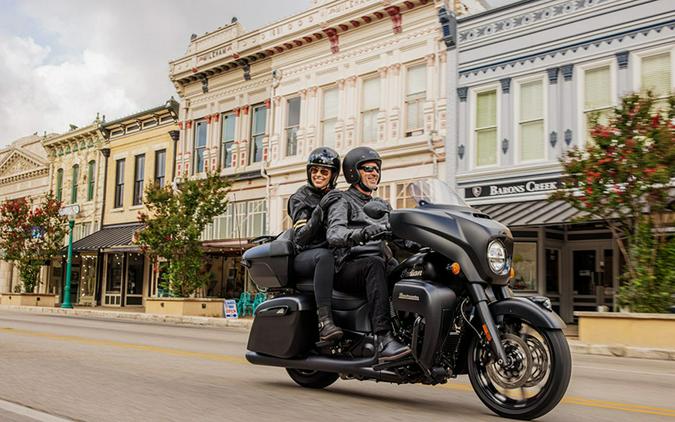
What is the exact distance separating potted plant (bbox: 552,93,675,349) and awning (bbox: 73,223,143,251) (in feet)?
69.9

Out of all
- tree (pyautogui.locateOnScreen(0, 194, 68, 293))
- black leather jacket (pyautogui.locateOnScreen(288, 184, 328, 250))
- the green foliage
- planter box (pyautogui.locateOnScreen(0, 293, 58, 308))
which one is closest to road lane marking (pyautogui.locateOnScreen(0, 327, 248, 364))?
black leather jacket (pyautogui.locateOnScreen(288, 184, 328, 250))

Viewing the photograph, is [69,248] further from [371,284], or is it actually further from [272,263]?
[371,284]

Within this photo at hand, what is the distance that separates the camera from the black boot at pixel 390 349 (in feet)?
15.5

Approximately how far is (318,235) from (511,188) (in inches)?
574

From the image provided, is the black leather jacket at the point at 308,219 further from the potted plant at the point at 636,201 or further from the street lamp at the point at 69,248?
the street lamp at the point at 69,248

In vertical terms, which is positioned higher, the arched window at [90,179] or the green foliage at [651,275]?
the arched window at [90,179]

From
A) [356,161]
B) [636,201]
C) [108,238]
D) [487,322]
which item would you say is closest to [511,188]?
[636,201]

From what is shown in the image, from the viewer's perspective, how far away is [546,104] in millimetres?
19297

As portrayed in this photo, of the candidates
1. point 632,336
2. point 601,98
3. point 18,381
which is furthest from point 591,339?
point 18,381

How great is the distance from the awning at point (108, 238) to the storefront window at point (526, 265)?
1664cm

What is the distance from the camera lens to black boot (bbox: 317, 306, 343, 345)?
17.1 feet

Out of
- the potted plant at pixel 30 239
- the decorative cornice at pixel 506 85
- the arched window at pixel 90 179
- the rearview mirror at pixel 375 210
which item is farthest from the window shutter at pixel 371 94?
the rearview mirror at pixel 375 210

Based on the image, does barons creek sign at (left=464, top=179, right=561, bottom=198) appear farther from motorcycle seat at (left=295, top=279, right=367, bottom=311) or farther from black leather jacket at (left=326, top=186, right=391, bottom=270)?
motorcycle seat at (left=295, top=279, right=367, bottom=311)

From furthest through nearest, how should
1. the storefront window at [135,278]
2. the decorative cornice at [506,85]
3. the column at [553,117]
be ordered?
the storefront window at [135,278]
the decorative cornice at [506,85]
the column at [553,117]
